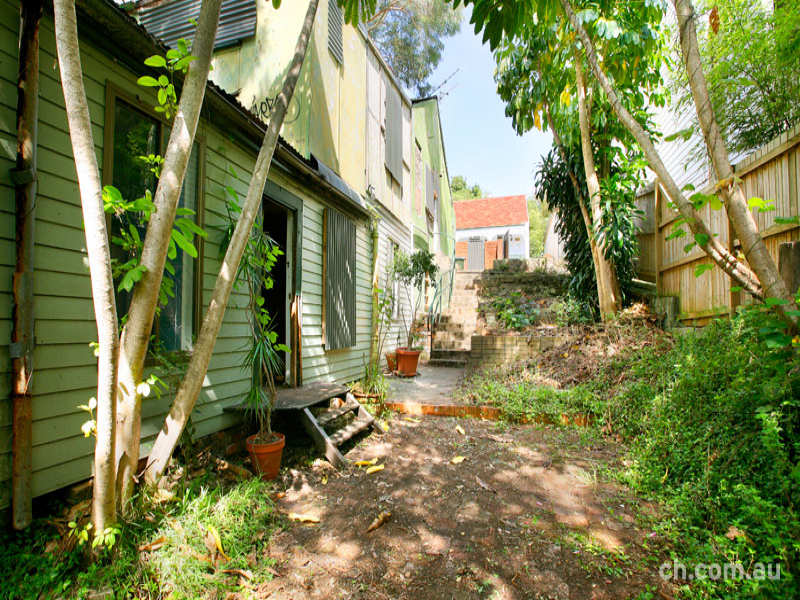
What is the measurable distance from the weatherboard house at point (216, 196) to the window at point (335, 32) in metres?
0.03

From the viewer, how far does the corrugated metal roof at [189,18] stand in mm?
5004

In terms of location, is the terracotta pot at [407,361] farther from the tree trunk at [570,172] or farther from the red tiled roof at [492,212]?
the red tiled roof at [492,212]

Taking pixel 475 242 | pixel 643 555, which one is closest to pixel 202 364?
pixel 643 555

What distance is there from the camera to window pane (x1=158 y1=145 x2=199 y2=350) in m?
2.84

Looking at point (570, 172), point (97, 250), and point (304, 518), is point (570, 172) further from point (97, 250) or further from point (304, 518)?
point (97, 250)

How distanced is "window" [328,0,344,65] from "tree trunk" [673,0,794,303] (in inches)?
185

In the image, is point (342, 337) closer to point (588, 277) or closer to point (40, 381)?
point (40, 381)

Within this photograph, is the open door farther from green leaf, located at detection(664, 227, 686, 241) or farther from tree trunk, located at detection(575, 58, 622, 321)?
tree trunk, located at detection(575, 58, 622, 321)

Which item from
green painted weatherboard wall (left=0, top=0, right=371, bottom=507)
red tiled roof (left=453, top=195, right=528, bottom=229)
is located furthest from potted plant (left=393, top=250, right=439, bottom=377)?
red tiled roof (left=453, top=195, right=528, bottom=229)

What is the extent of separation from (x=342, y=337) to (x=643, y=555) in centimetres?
417

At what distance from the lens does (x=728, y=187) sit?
2.41m

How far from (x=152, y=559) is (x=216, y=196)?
9.01ft

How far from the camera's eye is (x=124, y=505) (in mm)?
1960

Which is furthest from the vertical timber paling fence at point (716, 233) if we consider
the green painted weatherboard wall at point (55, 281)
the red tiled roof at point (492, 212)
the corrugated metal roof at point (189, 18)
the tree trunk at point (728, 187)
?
the red tiled roof at point (492, 212)
